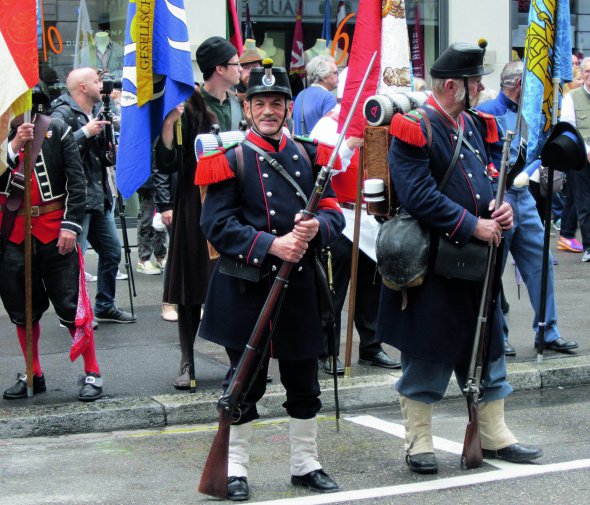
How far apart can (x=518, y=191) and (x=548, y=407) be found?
1599mm

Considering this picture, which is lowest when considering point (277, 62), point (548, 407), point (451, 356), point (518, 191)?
point (548, 407)

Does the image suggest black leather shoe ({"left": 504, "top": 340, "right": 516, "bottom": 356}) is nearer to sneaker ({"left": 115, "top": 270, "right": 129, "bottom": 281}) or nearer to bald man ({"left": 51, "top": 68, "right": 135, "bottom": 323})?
bald man ({"left": 51, "top": 68, "right": 135, "bottom": 323})

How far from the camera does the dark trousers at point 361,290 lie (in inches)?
309

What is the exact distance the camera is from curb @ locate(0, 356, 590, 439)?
6641mm

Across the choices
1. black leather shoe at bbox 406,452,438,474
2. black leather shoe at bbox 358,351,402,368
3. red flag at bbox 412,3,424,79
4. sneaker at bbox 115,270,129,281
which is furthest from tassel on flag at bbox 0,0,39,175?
red flag at bbox 412,3,424,79

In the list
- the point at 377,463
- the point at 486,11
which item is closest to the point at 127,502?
the point at 377,463

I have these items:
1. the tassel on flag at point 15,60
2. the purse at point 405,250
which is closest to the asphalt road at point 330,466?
the purse at point 405,250

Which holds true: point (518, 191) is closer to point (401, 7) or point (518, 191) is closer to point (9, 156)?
point (401, 7)

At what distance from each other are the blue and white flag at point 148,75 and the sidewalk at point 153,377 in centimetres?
130

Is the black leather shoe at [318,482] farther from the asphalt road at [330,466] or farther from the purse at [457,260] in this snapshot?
the purse at [457,260]

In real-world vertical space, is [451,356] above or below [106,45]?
below

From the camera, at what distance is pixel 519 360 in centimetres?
816

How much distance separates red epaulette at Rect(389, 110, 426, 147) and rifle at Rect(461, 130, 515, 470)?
0.43 m

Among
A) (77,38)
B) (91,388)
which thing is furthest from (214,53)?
(77,38)
